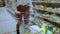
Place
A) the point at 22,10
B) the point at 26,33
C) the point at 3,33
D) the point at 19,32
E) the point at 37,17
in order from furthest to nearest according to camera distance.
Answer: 1. the point at 3,33
2. the point at 37,17
3. the point at 26,33
4. the point at 19,32
5. the point at 22,10

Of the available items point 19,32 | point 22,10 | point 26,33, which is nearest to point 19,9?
point 22,10

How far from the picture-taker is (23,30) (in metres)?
2.21

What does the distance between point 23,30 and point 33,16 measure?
1.16m

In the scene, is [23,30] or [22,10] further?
[23,30]

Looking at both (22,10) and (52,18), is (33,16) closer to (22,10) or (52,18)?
(52,18)

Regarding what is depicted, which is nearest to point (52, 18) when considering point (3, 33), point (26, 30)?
point (26, 30)

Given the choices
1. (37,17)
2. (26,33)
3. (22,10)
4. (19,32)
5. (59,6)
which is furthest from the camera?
(37,17)

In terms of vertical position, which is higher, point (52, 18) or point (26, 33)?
point (52, 18)

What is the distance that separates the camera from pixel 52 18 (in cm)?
248

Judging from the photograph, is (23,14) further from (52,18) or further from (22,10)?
(52,18)

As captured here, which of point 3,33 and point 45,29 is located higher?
point 45,29

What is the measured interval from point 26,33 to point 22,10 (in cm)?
54

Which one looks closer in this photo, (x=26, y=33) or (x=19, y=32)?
(x=19, y=32)

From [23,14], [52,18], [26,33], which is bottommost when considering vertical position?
[26,33]
